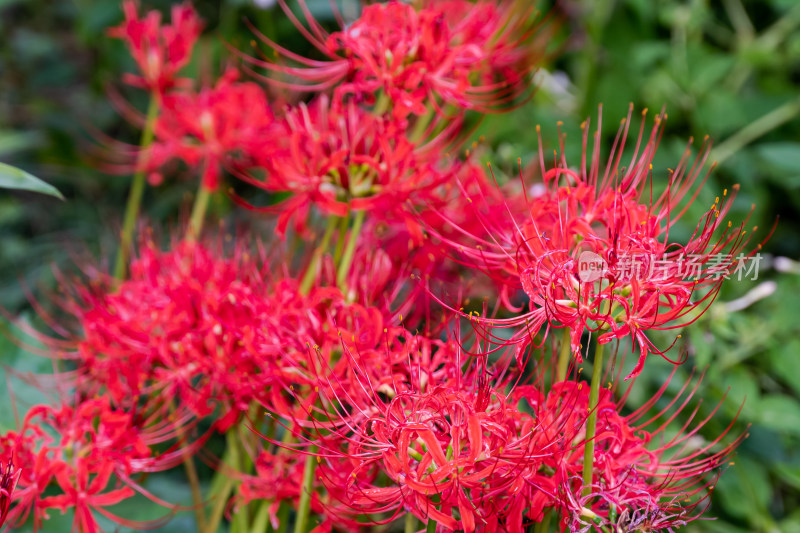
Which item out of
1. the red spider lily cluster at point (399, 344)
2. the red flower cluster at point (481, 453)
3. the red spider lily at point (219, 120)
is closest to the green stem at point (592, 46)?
the red spider lily cluster at point (399, 344)

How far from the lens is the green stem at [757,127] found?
1055mm

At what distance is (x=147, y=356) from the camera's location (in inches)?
25.2

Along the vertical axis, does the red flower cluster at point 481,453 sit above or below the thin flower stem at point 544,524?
above

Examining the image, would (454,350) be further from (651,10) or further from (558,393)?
(651,10)

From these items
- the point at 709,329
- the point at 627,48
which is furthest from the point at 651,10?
the point at 709,329

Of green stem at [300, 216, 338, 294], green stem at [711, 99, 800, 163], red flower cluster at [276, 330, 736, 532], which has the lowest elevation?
red flower cluster at [276, 330, 736, 532]

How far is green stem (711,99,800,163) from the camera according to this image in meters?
1.05

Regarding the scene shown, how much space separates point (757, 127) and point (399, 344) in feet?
2.56

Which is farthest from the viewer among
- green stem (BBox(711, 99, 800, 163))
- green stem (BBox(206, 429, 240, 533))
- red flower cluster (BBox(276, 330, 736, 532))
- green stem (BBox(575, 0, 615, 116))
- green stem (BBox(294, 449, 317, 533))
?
green stem (BBox(575, 0, 615, 116))

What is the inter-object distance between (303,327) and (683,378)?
481 millimetres

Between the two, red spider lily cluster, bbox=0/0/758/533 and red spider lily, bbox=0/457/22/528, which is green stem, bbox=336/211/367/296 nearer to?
red spider lily cluster, bbox=0/0/758/533

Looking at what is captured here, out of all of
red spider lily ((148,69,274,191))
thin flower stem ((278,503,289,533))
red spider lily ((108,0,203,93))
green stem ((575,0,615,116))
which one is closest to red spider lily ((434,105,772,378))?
thin flower stem ((278,503,289,533))

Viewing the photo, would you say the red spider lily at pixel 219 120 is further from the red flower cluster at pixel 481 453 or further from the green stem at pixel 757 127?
the green stem at pixel 757 127

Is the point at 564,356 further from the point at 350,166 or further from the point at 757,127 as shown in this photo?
the point at 757,127
